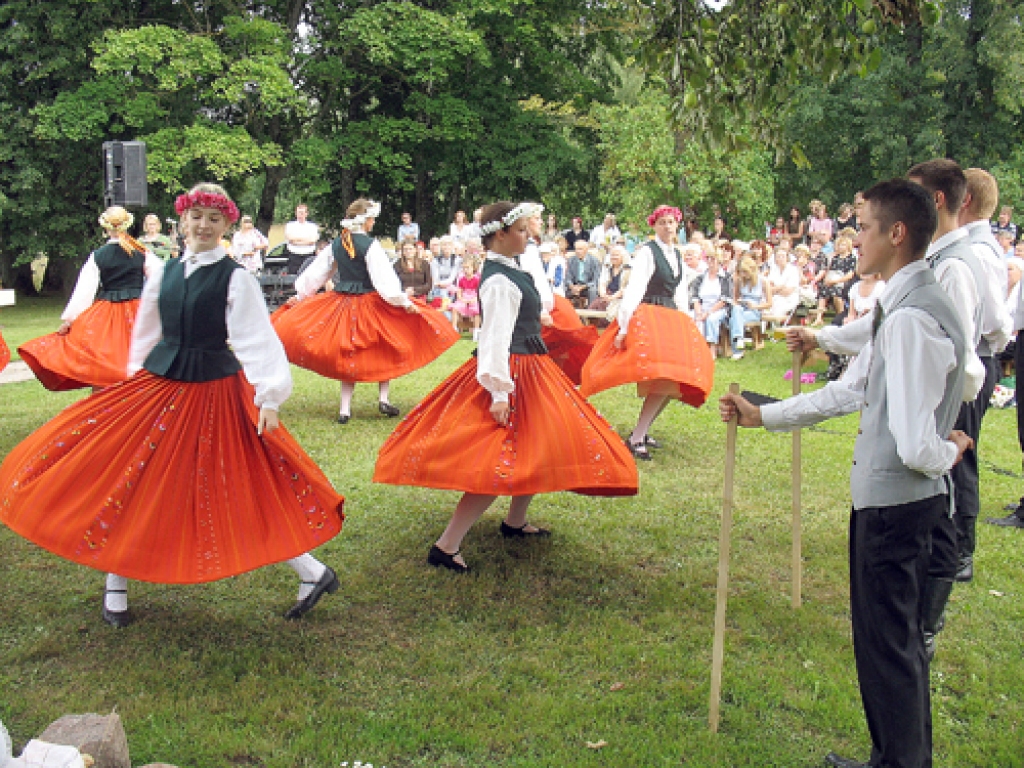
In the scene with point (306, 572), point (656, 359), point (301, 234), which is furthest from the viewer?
point (301, 234)

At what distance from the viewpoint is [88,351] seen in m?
7.13

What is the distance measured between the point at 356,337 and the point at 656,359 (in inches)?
101

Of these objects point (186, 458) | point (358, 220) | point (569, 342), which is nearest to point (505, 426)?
point (186, 458)

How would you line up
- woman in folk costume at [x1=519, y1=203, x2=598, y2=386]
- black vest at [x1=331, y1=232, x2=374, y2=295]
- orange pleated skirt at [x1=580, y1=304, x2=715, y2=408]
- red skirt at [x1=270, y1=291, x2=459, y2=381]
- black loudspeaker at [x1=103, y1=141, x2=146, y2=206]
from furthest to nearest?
black loudspeaker at [x1=103, y1=141, x2=146, y2=206], black vest at [x1=331, y1=232, x2=374, y2=295], red skirt at [x1=270, y1=291, x2=459, y2=381], orange pleated skirt at [x1=580, y1=304, x2=715, y2=408], woman in folk costume at [x1=519, y1=203, x2=598, y2=386]

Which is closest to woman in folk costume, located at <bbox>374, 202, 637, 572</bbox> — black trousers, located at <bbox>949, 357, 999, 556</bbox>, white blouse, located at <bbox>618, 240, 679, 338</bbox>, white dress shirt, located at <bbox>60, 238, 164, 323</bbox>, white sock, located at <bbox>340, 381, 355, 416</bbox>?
black trousers, located at <bbox>949, 357, 999, 556</bbox>

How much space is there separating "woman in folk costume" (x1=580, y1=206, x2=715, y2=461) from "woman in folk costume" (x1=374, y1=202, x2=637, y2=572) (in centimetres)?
179

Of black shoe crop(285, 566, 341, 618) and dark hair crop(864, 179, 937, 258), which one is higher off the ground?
dark hair crop(864, 179, 937, 258)

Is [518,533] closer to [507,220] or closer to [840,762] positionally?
[507,220]

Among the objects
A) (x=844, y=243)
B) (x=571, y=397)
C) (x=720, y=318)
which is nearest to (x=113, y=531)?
(x=571, y=397)

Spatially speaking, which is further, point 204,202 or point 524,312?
point 524,312

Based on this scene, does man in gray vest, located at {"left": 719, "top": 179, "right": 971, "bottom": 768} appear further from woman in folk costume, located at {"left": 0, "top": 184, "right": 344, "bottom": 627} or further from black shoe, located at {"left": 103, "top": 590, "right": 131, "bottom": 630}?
black shoe, located at {"left": 103, "top": 590, "right": 131, "bottom": 630}

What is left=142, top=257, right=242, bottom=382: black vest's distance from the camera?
13.6 ft

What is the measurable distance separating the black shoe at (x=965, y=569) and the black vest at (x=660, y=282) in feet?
9.57

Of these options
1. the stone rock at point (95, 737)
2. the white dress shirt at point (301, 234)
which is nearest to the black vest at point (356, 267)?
the stone rock at point (95, 737)
